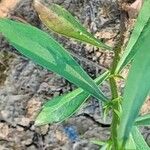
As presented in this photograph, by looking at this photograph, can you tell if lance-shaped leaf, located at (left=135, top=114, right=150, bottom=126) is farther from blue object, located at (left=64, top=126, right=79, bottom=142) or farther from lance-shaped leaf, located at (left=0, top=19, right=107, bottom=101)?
blue object, located at (left=64, top=126, right=79, bottom=142)

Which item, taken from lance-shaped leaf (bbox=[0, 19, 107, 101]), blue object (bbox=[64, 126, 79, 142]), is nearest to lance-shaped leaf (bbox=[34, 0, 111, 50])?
lance-shaped leaf (bbox=[0, 19, 107, 101])

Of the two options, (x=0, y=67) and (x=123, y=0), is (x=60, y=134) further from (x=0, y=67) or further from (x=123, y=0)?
(x=123, y=0)

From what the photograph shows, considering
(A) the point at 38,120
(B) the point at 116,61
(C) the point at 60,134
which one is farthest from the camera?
(C) the point at 60,134

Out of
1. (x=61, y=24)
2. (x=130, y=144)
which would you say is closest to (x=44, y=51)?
(x=61, y=24)

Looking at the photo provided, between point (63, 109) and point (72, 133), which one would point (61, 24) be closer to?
point (63, 109)

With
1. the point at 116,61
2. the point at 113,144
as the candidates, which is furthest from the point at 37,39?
the point at 113,144

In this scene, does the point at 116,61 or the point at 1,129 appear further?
the point at 1,129
